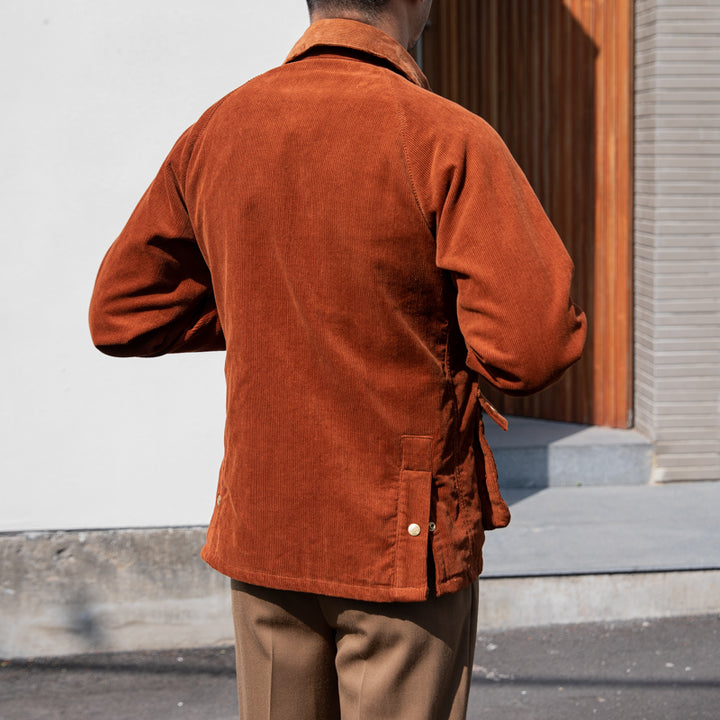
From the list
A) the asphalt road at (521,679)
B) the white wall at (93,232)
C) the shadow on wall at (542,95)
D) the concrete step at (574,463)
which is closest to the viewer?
the asphalt road at (521,679)

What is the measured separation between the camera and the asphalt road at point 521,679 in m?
3.76

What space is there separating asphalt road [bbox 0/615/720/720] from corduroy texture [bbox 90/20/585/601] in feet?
6.92

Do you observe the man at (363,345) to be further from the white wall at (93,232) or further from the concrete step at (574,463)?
the concrete step at (574,463)

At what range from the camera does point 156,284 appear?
2.00m

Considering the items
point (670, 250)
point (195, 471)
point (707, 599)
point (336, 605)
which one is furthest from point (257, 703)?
point (670, 250)

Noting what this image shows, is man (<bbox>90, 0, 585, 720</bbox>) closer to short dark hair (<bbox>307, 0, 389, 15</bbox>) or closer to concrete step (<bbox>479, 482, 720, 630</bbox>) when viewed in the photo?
A: short dark hair (<bbox>307, 0, 389, 15</bbox>)

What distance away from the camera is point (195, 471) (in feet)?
13.4

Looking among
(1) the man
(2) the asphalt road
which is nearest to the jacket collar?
(1) the man

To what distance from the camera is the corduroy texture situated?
5.39 ft

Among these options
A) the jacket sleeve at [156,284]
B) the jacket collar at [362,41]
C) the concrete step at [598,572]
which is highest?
the jacket collar at [362,41]

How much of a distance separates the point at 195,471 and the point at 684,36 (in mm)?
3108

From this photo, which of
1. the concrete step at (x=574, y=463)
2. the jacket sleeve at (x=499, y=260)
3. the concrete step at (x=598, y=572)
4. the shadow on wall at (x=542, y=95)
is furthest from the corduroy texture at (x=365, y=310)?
the shadow on wall at (x=542, y=95)

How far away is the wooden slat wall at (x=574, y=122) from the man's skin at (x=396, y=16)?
4.21 meters

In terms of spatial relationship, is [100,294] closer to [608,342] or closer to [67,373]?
[67,373]
